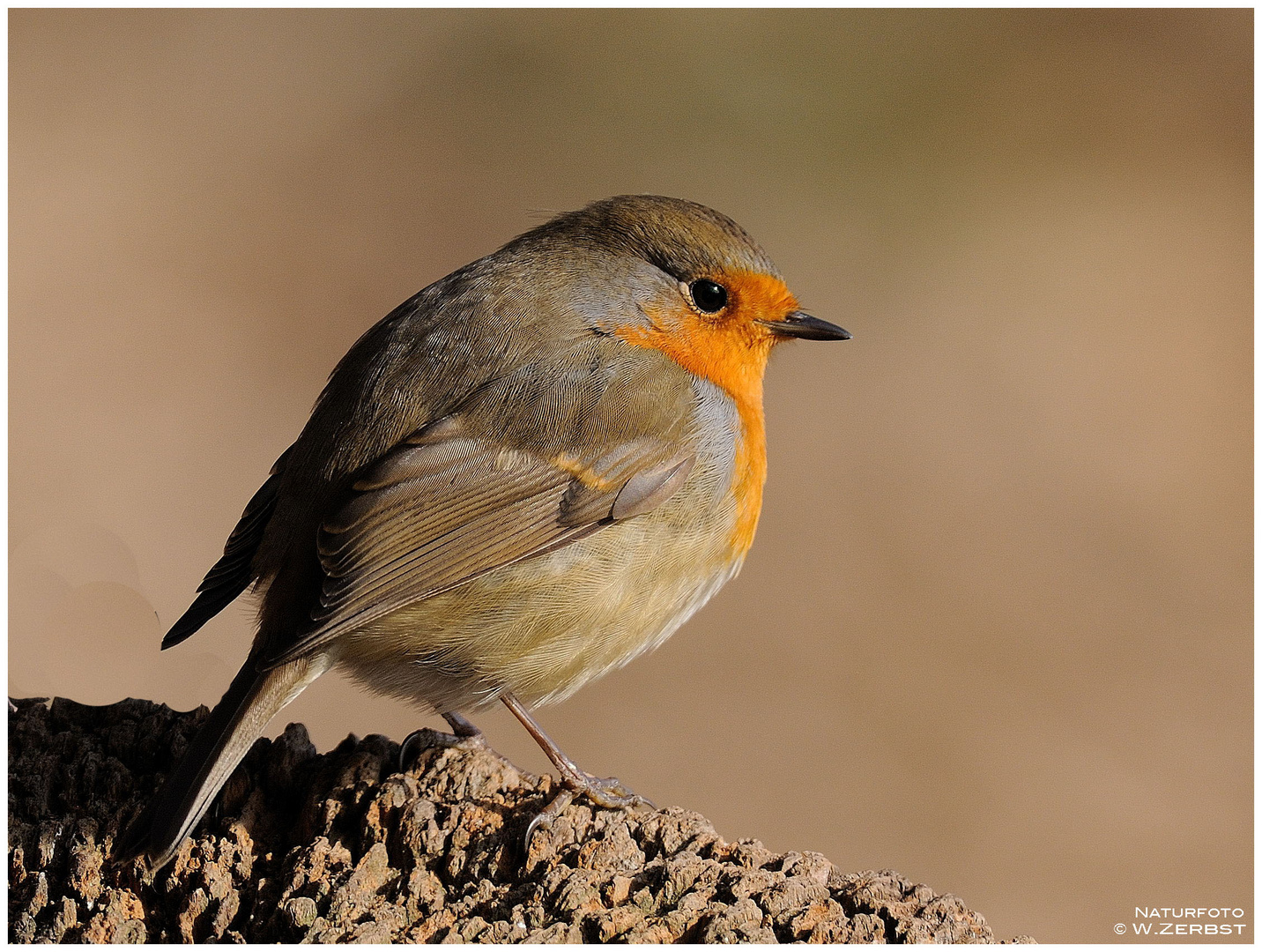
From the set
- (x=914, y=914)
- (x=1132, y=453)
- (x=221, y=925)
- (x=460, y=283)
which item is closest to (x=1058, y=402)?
(x=1132, y=453)

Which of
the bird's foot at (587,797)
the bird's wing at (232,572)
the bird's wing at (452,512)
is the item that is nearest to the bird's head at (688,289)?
the bird's wing at (452,512)

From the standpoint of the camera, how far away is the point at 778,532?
6.74 m

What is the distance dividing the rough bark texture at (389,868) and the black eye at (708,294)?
1.32 metres

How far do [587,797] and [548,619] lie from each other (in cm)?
45

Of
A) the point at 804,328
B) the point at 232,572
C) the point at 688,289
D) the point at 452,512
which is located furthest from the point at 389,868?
the point at 804,328

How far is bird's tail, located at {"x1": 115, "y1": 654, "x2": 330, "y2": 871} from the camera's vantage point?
2.38 metres

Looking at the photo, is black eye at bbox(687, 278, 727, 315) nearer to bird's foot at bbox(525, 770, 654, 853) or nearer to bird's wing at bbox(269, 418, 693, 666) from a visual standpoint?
bird's wing at bbox(269, 418, 693, 666)

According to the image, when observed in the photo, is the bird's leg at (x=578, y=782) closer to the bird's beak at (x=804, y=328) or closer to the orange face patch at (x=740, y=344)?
the orange face patch at (x=740, y=344)

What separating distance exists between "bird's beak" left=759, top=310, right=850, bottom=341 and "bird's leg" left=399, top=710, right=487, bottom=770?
53.2 inches

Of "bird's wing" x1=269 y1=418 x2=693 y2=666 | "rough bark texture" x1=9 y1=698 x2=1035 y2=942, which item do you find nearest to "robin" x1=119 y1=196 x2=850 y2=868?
"bird's wing" x1=269 y1=418 x2=693 y2=666

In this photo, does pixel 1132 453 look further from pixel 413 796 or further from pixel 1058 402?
pixel 413 796

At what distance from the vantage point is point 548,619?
2.81 metres

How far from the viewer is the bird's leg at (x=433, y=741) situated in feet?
9.52

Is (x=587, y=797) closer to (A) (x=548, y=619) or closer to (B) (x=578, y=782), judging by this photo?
(B) (x=578, y=782)
